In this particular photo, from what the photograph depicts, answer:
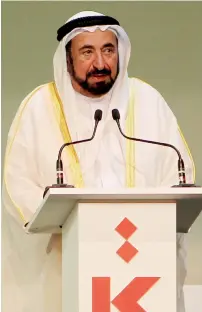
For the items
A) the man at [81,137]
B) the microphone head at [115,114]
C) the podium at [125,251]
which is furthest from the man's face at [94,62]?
the podium at [125,251]

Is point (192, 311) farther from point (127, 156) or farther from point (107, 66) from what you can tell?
point (107, 66)

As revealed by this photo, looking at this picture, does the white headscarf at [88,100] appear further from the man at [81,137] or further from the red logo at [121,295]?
the red logo at [121,295]

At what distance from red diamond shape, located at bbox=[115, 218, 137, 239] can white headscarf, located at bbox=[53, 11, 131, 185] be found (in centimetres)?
80

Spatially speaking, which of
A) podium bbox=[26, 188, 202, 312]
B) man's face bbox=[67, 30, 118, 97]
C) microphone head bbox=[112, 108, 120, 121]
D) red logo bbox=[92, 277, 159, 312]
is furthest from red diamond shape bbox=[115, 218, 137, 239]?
man's face bbox=[67, 30, 118, 97]

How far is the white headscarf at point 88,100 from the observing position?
3.29 metres

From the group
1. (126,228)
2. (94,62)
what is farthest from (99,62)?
(126,228)

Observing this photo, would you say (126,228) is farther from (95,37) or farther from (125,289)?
(95,37)

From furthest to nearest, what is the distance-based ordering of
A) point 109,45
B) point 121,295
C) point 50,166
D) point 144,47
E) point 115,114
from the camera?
point 144,47, point 109,45, point 50,166, point 115,114, point 121,295

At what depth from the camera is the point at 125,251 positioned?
→ 2467 millimetres

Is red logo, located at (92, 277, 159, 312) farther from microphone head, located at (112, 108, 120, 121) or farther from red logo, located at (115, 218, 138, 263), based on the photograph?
microphone head, located at (112, 108, 120, 121)

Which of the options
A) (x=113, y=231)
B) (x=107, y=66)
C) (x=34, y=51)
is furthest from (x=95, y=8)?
(x=113, y=231)

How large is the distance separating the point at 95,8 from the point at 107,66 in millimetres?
1214

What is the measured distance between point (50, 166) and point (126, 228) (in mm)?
807

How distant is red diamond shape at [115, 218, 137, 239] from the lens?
8.09 feet
